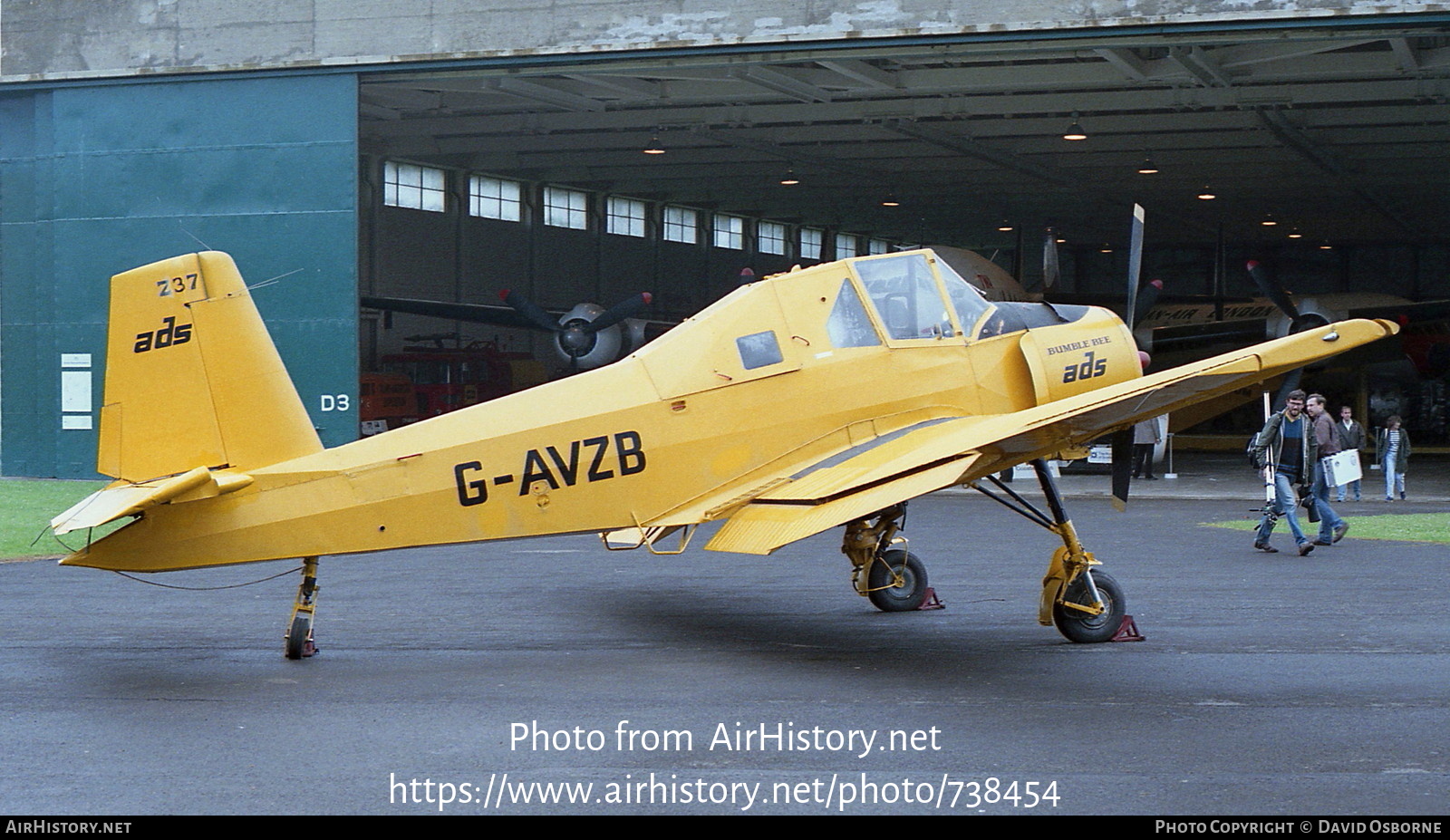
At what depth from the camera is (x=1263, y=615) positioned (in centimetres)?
1210

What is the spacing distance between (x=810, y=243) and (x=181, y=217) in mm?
39071

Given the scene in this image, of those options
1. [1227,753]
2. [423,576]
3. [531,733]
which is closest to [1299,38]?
[423,576]

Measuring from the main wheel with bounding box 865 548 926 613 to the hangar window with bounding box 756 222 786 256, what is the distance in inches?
1825

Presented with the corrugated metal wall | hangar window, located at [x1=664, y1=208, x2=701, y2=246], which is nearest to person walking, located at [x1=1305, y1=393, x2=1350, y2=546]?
the corrugated metal wall

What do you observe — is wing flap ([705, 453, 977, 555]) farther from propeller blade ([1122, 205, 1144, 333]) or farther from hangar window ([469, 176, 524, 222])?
hangar window ([469, 176, 524, 222])

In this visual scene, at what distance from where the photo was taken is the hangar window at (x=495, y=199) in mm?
47081

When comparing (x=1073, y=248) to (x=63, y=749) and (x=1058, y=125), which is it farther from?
(x=63, y=749)

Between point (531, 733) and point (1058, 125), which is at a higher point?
point (1058, 125)

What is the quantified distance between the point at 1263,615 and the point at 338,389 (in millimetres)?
17616

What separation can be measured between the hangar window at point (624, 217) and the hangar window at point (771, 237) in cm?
672

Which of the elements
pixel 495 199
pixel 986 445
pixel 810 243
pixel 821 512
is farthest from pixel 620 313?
pixel 810 243

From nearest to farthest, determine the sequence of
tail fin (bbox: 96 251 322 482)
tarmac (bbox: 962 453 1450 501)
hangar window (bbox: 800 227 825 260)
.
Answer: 1. tail fin (bbox: 96 251 322 482)
2. tarmac (bbox: 962 453 1450 501)
3. hangar window (bbox: 800 227 825 260)

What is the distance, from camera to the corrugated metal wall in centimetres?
2506

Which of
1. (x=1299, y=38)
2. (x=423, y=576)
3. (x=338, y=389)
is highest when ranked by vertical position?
(x=1299, y=38)
